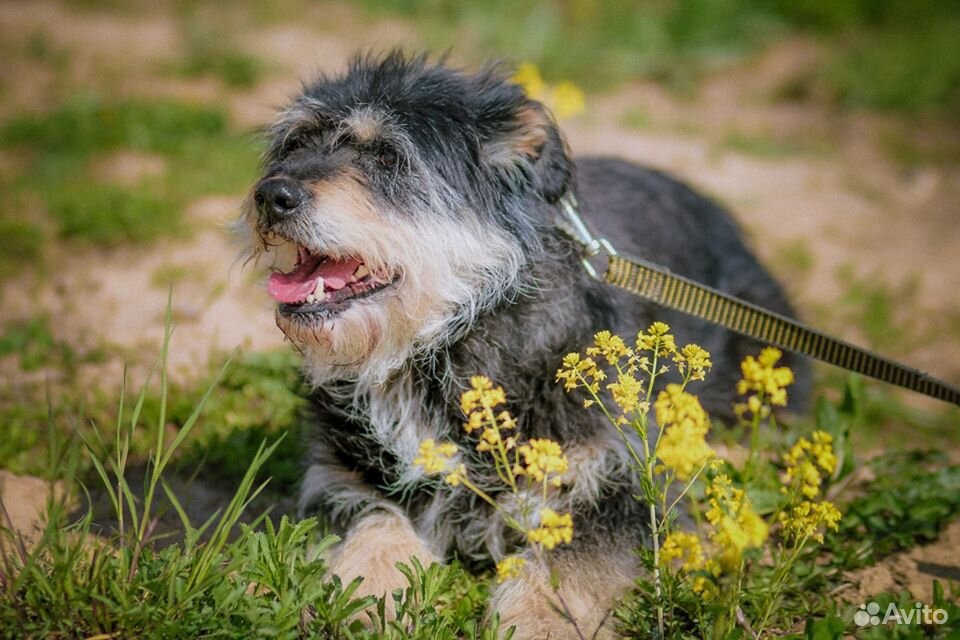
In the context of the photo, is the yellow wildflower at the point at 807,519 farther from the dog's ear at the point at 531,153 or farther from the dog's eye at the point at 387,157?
the dog's eye at the point at 387,157

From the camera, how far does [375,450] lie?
303 cm

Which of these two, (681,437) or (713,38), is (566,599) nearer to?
(681,437)

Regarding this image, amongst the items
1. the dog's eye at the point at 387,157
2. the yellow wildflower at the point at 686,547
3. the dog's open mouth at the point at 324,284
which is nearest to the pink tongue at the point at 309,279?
the dog's open mouth at the point at 324,284

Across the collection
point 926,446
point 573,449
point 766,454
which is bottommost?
point 926,446

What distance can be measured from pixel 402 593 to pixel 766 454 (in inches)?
70.1

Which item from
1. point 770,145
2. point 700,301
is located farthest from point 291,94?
point 770,145

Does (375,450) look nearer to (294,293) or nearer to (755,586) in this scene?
(294,293)

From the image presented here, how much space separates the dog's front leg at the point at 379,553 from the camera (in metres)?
2.75

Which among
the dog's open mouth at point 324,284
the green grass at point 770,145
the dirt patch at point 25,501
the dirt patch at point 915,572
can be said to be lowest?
the green grass at point 770,145

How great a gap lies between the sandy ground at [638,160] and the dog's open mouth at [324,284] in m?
0.52

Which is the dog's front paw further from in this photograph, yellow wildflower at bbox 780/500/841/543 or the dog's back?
the dog's back

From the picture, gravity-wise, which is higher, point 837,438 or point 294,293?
point 294,293

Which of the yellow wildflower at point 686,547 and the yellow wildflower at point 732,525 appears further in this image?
the yellow wildflower at point 686,547

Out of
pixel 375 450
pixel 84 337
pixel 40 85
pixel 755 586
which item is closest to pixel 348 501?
pixel 375 450
